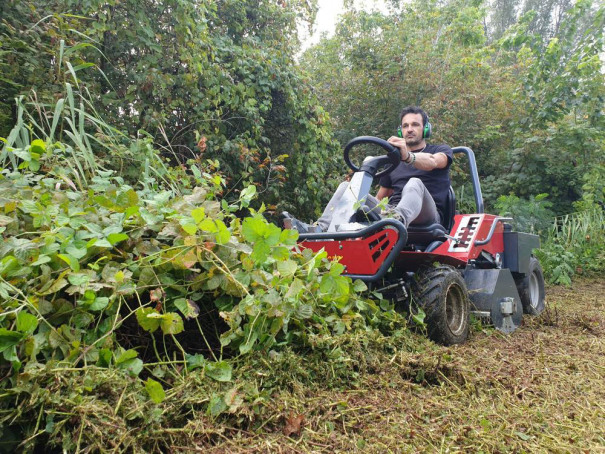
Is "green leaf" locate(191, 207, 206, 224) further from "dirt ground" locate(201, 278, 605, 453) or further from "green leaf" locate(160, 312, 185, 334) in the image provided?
"dirt ground" locate(201, 278, 605, 453)

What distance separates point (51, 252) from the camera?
1566 mm

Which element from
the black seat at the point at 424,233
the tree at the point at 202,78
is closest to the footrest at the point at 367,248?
the black seat at the point at 424,233

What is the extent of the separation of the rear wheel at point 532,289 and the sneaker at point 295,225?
2.12 metres

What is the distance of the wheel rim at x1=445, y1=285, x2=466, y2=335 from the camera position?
2906 mm

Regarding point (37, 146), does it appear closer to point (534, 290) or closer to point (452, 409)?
point (452, 409)

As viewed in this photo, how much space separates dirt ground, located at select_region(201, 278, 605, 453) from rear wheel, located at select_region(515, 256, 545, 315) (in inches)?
54.3

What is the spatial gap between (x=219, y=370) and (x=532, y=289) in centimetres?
363

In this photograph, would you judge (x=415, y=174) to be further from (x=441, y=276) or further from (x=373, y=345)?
(x=373, y=345)

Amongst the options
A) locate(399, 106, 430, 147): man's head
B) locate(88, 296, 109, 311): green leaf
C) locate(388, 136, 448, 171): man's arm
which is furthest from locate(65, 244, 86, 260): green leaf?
locate(399, 106, 430, 147): man's head

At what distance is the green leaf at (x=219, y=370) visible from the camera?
1.59m

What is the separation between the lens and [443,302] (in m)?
2.66

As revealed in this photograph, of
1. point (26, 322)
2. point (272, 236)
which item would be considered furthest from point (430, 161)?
point (26, 322)

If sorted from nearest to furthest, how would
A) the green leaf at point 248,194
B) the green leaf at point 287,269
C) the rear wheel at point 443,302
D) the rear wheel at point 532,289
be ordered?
the green leaf at point 287,269
the green leaf at point 248,194
the rear wheel at point 443,302
the rear wheel at point 532,289

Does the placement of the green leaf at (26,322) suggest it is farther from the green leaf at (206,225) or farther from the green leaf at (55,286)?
the green leaf at (206,225)
